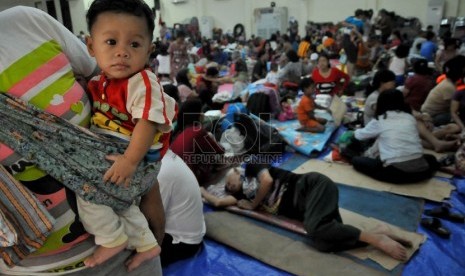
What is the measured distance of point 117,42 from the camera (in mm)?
1012

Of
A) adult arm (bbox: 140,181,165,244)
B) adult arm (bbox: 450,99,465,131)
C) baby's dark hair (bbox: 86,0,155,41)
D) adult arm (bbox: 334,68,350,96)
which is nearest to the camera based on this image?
baby's dark hair (bbox: 86,0,155,41)

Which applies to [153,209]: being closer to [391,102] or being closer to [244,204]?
[244,204]

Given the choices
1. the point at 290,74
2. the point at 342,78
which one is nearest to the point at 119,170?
the point at 342,78

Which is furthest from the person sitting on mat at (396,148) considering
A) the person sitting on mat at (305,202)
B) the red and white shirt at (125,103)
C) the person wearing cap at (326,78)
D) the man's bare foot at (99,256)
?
the man's bare foot at (99,256)

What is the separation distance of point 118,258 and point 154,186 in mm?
229

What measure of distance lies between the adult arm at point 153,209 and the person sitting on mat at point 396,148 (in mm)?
3144

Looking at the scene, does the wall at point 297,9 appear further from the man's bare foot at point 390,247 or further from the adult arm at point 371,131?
the man's bare foot at point 390,247

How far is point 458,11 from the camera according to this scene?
35.8ft

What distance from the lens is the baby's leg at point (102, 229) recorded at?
2.99ft

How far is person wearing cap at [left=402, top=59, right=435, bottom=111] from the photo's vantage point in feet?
17.3

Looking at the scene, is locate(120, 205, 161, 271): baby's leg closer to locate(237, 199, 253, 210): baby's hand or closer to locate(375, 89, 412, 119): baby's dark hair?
locate(237, 199, 253, 210): baby's hand

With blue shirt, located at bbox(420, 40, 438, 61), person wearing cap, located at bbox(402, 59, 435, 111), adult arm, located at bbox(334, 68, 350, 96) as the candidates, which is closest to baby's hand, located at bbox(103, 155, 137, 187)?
person wearing cap, located at bbox(402, 59, 435, 111)

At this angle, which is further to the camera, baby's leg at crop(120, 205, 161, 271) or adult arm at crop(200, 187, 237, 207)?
adult arm at crop(200, 187, 237, 207)

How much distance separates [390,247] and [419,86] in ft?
11.5
